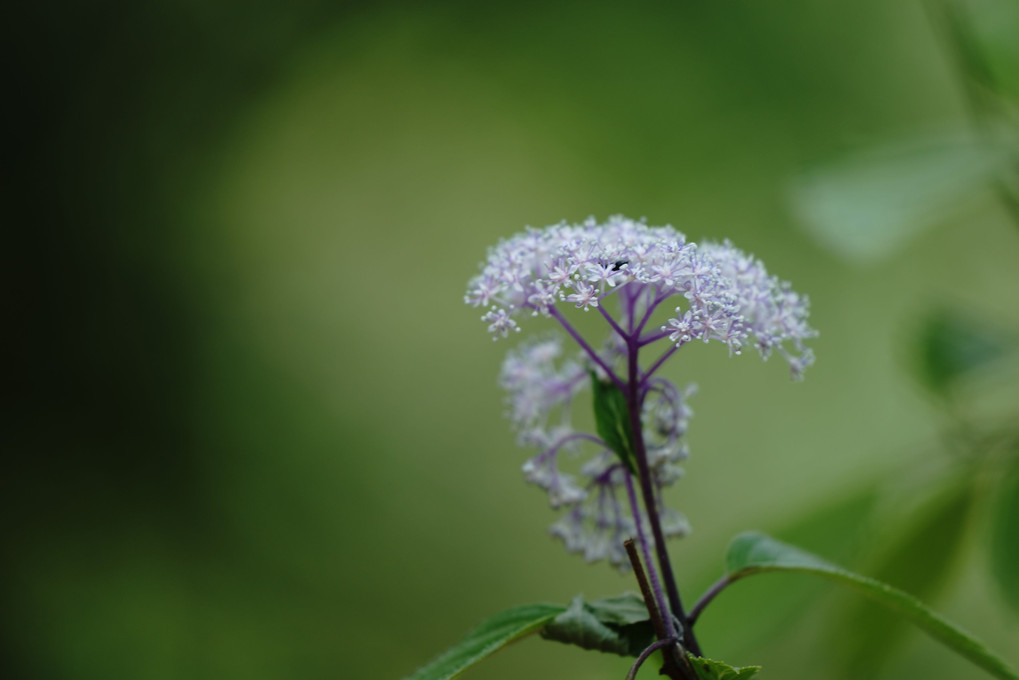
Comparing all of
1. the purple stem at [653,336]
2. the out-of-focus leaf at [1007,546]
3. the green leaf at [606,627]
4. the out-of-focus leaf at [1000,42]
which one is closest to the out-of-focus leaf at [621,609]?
the green leaf at [606,627]

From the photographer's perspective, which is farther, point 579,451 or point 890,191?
point 890,191

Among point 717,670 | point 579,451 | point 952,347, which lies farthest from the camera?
A: point 952,347

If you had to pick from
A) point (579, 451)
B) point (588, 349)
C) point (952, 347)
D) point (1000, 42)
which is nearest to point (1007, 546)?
point (952, 347)

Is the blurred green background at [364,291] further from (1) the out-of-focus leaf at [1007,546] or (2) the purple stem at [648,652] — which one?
(2) the purple stem at [648,652]

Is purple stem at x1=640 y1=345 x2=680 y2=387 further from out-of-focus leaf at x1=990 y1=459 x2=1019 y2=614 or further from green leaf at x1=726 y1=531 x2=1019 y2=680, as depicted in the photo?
out-of-focus leaf at x1=990 y1=459 x2=1019 y2=614

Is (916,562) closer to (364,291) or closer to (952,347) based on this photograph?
(952,347)

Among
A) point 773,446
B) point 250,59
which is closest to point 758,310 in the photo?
point 773,446
